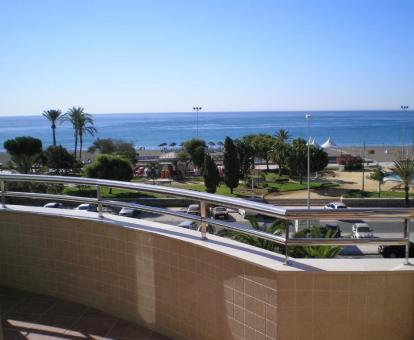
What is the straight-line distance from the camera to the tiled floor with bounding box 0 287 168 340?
3.82 metres

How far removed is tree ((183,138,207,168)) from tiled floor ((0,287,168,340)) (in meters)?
48.2

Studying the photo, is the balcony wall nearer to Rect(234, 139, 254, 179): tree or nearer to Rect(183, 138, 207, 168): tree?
Rect(234, 139, 254, 179): tree

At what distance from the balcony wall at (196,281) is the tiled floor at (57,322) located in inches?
3.3

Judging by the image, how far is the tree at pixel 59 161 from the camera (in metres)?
46.6

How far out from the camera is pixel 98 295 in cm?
420

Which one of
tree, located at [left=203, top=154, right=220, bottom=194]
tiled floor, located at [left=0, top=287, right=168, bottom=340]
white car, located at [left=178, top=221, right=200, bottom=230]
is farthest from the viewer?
tree, located at [left=203, top=154, right=220, bottom=194]

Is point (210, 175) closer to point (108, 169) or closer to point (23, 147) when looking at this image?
point (108, 169)

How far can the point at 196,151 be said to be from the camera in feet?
177

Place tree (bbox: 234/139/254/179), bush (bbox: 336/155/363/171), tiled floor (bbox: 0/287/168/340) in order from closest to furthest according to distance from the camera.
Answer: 1. tiled floor (bbox: 0/287/168/340)
2. tree (bbox: 234/139/254/179)
3. bush (bbox: 336/155/363/171)

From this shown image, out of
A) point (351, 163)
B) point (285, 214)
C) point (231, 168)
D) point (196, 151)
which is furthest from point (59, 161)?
point (285, 214)

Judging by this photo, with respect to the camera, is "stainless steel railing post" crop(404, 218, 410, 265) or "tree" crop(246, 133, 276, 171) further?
"tree" crop(246, 133, 276, 171)

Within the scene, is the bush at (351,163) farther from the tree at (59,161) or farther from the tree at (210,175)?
the tree at (59,161)

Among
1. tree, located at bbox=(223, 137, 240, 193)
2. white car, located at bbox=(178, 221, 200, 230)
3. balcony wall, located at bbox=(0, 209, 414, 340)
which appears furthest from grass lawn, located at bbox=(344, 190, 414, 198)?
balcony wall, located at bbox=(0, 209, 414, 340)

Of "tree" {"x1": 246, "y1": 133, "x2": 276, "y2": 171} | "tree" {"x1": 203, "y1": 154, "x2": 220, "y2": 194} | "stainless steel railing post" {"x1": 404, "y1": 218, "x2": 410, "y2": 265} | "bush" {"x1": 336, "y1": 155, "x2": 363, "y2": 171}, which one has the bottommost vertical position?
"bush" {"x1": 336, "y1": 155, "x2": 363, "y2": 171}
